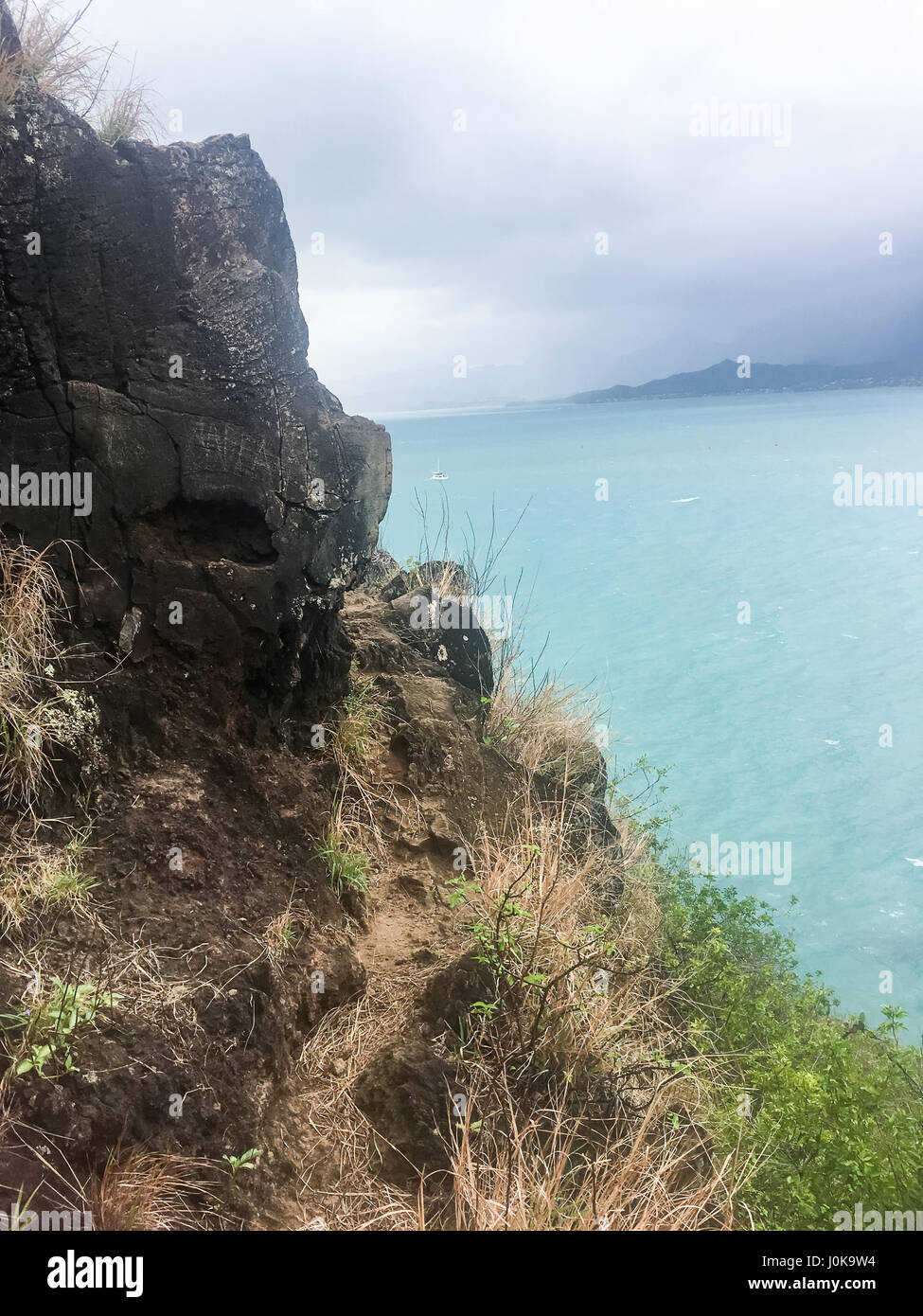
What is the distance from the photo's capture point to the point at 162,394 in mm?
3768

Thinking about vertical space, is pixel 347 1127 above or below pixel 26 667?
below

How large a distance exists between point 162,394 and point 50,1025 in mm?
2533

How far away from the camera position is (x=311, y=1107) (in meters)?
3.23

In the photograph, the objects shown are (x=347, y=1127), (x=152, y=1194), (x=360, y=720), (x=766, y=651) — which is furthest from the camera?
(x=766, y=651)

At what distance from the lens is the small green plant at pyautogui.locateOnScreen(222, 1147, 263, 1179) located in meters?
2.74

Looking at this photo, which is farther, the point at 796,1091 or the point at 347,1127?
the point at 796,1091

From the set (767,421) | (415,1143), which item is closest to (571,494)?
(415,1143)

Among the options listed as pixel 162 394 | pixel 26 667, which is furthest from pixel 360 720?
pixel 162 394

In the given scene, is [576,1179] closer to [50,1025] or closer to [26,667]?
[50,1025]

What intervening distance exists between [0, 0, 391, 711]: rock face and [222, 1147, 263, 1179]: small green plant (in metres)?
1.94

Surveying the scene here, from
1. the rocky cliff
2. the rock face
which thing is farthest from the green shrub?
the rock face

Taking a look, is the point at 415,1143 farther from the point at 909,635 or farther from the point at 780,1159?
the point at 909,635

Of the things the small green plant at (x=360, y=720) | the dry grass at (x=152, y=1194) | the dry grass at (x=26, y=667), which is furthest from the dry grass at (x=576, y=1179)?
the dry grass at (x=26, y=667)

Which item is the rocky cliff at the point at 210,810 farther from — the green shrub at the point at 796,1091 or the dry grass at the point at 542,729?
the dry grass at the point at 542,729
